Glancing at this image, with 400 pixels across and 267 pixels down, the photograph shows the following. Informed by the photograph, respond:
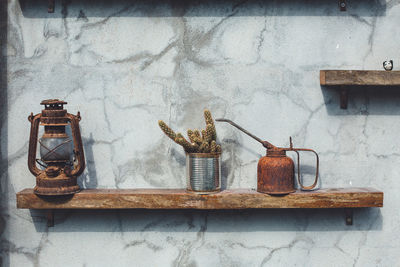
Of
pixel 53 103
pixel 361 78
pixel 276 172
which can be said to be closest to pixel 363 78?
pixel 361 78

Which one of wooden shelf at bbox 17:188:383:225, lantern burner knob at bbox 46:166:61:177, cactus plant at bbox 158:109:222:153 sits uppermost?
cactus plant at bbox 158:109:222:153

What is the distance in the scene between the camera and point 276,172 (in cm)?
149

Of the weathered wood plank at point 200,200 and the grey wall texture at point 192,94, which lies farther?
the grey wall texture at point 192,94

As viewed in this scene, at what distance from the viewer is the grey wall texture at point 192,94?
162 centimetres

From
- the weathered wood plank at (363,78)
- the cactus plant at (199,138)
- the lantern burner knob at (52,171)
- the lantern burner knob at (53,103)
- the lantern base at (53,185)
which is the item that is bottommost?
the lantern base at (53,185)

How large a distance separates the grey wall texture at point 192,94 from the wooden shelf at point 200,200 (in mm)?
115

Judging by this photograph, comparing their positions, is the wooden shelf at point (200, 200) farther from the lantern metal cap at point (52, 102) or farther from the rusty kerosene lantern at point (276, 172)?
the lantern metal cap at point (52, 102)

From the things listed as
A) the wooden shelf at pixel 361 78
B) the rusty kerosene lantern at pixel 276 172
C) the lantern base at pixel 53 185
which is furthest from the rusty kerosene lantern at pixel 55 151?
the wooden shelf at pixel 361 78

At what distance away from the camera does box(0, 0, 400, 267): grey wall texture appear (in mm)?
1616

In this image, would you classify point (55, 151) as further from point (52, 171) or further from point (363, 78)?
point (363, 78)

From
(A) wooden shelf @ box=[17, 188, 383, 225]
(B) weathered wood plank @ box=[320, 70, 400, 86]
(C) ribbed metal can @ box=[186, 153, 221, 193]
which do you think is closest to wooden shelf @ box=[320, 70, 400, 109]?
(B) weathered wood plank @ box=[320, 70, 400, 86]

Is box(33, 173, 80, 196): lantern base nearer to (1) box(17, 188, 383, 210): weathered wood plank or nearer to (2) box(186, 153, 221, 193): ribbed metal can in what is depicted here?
(1) box(17, 188, 383, 210): weathered wood plank

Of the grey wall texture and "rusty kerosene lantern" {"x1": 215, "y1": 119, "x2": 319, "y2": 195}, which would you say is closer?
"rusty kerosene lantern" {"x1": 215, "y1": 119, "x2": 319, "y2": 195}

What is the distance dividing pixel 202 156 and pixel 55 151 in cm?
48
